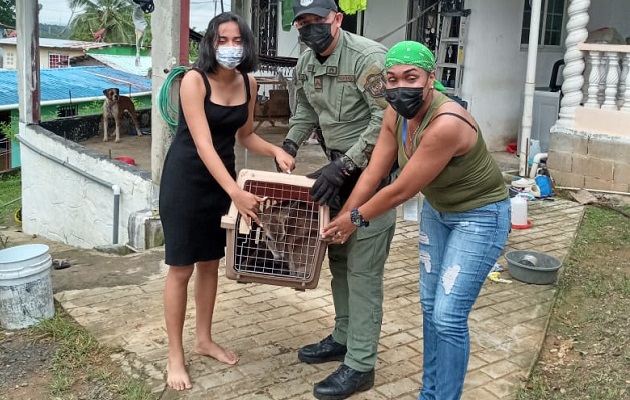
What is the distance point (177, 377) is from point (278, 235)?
2.91 feet

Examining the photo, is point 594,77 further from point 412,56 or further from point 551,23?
point 412,56

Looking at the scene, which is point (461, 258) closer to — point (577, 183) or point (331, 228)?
point (331, 228)

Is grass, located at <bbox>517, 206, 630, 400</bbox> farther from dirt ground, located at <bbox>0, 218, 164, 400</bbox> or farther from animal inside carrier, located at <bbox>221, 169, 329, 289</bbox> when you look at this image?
dirt ground, located at <bbox>0, 218, 164, 400</bbox>

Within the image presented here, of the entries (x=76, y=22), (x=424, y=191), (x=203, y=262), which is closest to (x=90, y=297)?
(x=203, y=262)

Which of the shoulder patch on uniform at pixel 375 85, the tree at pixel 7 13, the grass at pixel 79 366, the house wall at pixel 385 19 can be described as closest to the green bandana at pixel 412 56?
the shoulder patch on uniform at pixel 375 85

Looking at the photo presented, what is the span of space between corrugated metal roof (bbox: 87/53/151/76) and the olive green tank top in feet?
71.5

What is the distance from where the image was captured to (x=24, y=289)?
388cm

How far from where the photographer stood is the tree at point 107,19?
42.5m

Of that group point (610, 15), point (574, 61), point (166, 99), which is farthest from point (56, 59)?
point (166, 99)

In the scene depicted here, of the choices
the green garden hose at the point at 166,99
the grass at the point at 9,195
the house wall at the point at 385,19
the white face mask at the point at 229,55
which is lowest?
the grass at the point at 9,195

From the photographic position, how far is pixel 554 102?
28.2ft

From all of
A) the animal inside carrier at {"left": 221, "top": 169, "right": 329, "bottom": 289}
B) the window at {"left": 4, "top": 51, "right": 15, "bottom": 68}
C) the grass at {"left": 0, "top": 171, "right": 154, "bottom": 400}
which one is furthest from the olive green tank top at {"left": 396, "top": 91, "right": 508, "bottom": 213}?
the window at {"left": 4, "top": 51, "right": 15, "bottom": 68}

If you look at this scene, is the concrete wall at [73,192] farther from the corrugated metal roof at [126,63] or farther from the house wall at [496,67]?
the corrugated metal roof at [126,63]

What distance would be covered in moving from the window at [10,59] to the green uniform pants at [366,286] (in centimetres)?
3861
